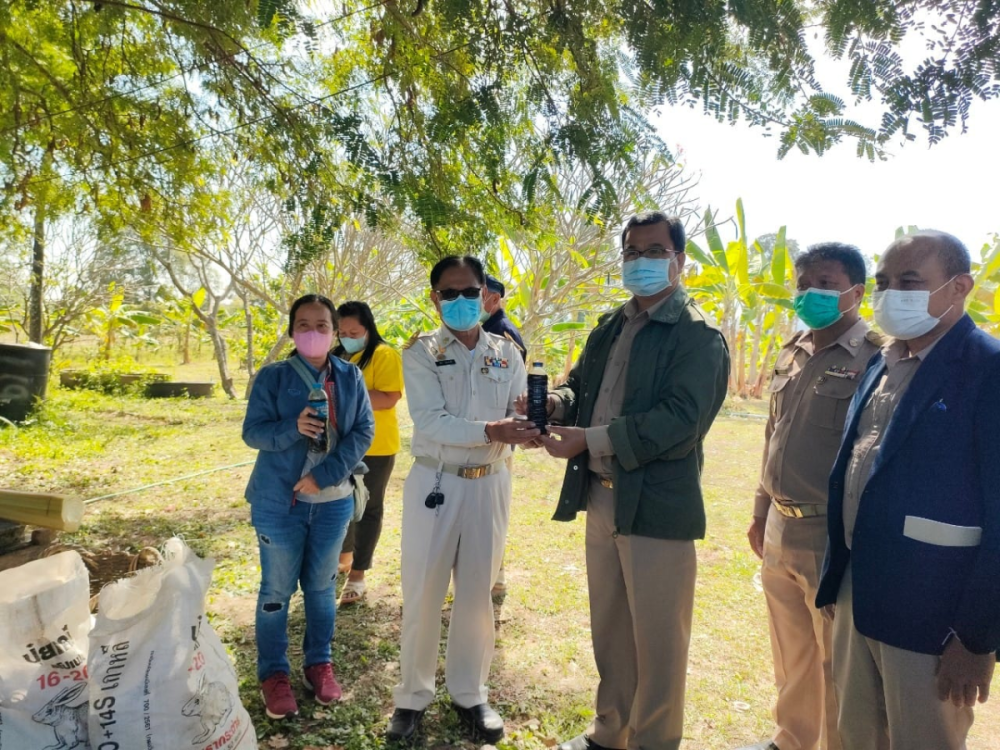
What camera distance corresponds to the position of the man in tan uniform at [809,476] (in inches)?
98.8

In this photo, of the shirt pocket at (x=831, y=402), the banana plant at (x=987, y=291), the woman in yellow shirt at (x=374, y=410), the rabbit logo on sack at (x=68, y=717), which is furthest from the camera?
the banana plant at (x=987, y=291)

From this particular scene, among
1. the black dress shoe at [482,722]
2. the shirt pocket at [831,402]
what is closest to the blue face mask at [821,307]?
the shirt pocket at [831,402]

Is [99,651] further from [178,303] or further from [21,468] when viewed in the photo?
[178,303]

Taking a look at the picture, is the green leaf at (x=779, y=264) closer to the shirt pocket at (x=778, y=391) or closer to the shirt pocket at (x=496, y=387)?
the shirt pocket at (x=778, y=391)

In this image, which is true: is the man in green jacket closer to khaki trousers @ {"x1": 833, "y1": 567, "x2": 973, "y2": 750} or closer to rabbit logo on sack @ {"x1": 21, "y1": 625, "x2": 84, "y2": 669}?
khaki trousers @ {"x1": 833, "y1": 567, "x2": 973, "y2": 750}

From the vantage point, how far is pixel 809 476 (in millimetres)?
2525

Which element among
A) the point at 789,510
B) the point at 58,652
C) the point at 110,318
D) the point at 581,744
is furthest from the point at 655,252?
the point at 110,318

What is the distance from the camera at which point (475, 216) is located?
3582 mm

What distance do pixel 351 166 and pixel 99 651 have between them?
2.62 metres

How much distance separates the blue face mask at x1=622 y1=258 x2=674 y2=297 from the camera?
8.38 ft

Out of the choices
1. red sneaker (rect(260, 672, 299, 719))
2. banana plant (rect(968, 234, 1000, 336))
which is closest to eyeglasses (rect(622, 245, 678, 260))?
red sneaker (rect(260, 672, 299, 719))

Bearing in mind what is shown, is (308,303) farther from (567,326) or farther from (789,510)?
(567,326)

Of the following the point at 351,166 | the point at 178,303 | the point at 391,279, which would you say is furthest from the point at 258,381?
the point at 178,303

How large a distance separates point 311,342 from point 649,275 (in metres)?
1.58
